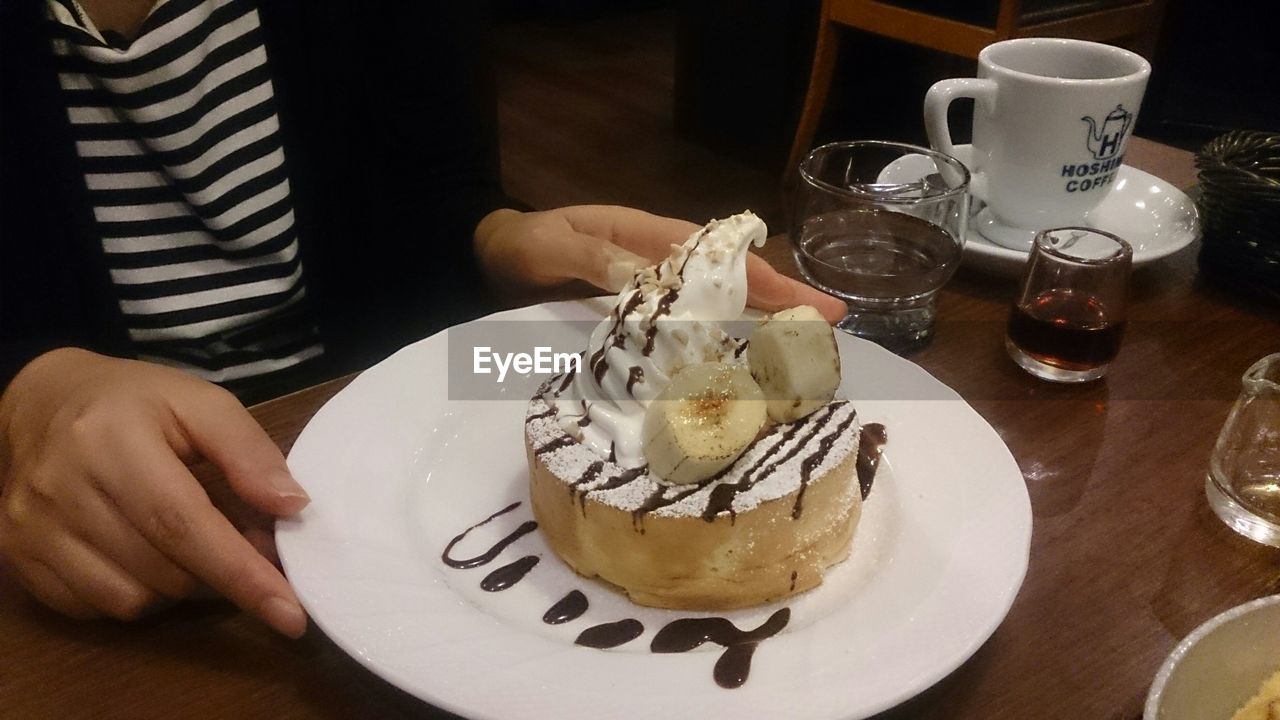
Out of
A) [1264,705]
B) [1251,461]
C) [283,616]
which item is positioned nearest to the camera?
[1264,705]

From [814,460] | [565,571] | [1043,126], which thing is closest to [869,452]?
[814,460]

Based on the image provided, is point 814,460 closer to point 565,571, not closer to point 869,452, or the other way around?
point 869,452

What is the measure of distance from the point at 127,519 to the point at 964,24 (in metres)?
2.81

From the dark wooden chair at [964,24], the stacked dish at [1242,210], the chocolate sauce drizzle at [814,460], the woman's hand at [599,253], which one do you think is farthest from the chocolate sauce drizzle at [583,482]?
the dark wooden chair at [964,24]

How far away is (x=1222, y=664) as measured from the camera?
0.66 m

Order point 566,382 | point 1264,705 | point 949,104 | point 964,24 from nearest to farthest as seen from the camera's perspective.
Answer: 1. point 1264,705
2. point 566,382
3. point 949,104
4. point 964,24

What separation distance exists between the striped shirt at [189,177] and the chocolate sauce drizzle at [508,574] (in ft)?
2.14

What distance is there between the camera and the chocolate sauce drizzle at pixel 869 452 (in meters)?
1.04

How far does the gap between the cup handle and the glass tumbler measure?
0.49 m

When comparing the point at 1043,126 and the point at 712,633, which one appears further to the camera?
the point at 1043,126

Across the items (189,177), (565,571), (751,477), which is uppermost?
(189,177)

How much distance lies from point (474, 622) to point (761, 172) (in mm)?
3340

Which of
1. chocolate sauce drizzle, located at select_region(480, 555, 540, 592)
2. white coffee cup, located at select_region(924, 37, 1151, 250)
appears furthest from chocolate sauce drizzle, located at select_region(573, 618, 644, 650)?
white coffee cup, located at select_region(924, 37, 1151, 250)

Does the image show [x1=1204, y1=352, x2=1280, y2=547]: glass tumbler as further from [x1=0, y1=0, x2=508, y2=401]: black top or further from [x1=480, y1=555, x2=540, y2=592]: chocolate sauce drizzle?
[x1=0, y1=0, x2=508, y2=401]: black top
